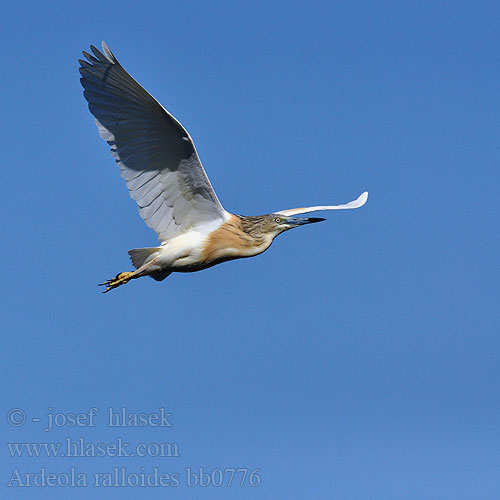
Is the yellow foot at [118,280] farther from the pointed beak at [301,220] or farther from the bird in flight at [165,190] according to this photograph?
the pointed beak at [301,220]

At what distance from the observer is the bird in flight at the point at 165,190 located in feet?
51.2

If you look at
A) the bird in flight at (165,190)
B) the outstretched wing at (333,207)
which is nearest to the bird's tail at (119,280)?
the bird in flight at (165,190)

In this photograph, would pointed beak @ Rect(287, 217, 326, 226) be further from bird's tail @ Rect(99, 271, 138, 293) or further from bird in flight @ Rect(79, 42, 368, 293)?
bird's tail @ Rect(99, 271, 138, 293)

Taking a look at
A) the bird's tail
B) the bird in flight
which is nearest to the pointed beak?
the bird in flight

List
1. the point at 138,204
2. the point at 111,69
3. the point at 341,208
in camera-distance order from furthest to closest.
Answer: the point at 341,208 < the point at 138,204 < the point at 111,69

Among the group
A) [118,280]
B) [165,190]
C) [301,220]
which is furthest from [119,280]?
[301,220]

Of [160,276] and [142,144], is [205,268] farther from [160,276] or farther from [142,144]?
[142,144]

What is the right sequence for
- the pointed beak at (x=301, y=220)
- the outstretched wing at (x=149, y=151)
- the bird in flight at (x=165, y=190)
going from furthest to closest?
1. the pointed beak at (x=301, y=220)
2. the bird in flight at (x=165, y=190)
3. the outstretched wing at (x=149, y=151)

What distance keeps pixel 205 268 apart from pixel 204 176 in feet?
5.57

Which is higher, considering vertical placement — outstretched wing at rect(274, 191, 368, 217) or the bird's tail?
outstretched wing at rect(274, 191, 368, 217)

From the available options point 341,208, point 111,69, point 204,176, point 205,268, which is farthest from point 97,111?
point 341,208

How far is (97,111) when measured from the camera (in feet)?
52.1

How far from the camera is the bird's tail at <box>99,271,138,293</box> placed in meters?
16.7

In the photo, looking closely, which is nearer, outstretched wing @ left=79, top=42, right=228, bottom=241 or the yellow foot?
outstretched wing @ left=79, top=42, right=228, bottom=241
